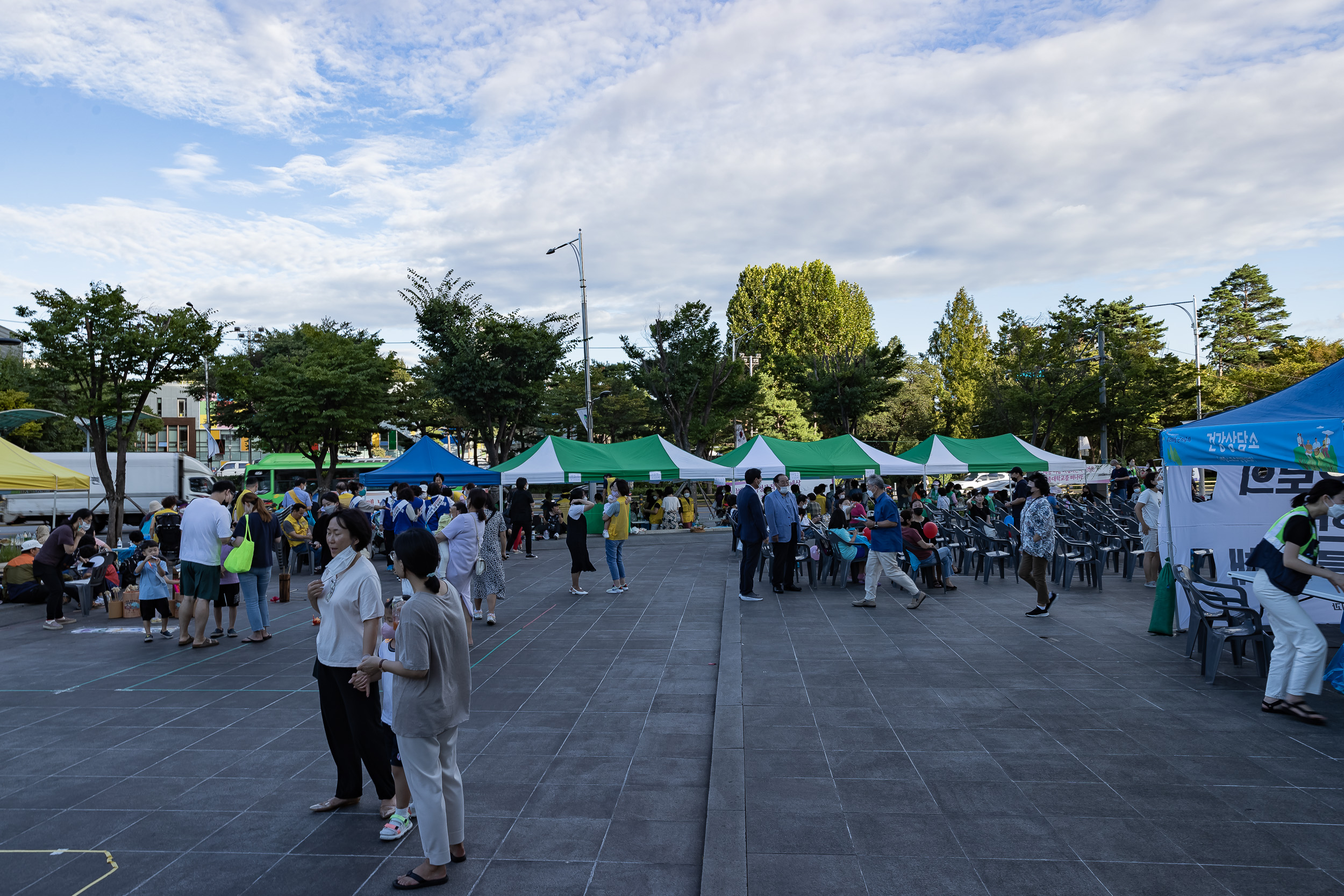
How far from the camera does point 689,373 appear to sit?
34.1 metres

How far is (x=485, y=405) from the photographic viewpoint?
105 feet

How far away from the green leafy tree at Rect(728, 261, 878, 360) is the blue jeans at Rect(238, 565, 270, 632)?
41.5m

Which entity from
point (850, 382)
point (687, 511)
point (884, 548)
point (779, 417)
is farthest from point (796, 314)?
point (884, 548)

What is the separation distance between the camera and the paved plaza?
358 centimetres

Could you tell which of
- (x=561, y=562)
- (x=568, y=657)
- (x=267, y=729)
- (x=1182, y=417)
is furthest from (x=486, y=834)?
(x=1182, y=417)

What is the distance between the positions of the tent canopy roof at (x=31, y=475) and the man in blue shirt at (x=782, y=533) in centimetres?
1076

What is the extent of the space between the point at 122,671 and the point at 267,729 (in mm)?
2978

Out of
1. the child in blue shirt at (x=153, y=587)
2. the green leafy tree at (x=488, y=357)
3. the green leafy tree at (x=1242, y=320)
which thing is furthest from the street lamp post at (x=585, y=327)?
the green leafy tree at (x=1242, y=320)

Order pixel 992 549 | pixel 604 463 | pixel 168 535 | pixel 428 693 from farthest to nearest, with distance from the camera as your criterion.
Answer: pixel 604 463 < pixel 992 549 < pixel 168 535 < pixel 428 693

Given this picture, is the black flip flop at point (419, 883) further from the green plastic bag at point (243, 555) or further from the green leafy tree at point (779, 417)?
the green leafy tree at point (779, 417)

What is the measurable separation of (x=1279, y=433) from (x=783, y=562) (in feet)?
21.6

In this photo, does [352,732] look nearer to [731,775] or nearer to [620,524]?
[731,775]

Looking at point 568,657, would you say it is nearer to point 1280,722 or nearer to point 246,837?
point 246,837

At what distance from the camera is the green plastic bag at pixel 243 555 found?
820 cm
